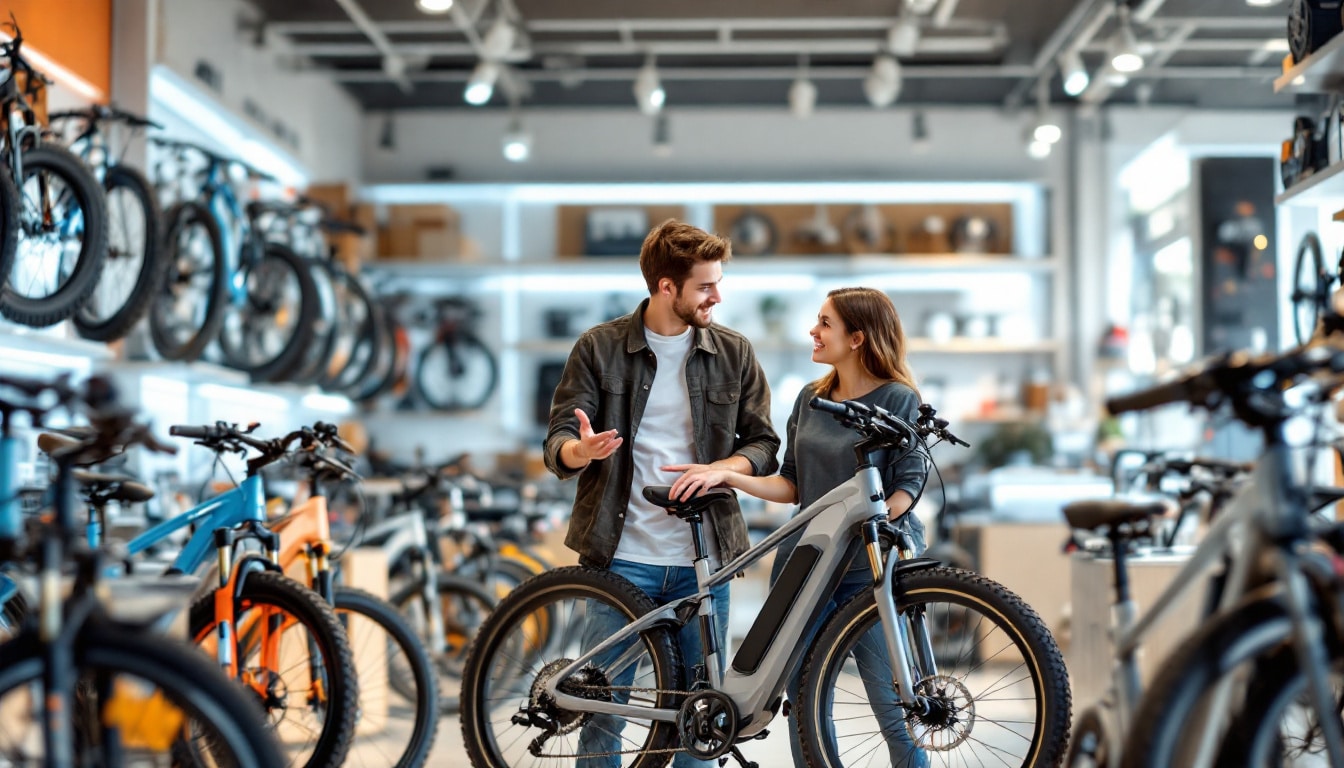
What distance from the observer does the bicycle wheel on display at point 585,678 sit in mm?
2779

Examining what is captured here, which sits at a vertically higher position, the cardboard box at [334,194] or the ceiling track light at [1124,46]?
the ceiling track light at [1124,46]

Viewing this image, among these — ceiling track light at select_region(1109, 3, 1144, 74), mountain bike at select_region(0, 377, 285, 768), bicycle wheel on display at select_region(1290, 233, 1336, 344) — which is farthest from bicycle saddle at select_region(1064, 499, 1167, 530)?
ceiling track light at select_region(1109, 3, 1144, 74)

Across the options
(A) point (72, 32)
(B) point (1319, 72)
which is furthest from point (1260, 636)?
(A) point (72, 32)

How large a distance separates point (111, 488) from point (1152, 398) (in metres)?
2.17

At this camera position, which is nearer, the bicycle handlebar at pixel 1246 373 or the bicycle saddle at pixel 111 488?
the bicycle handlebar at pixel 1246 373

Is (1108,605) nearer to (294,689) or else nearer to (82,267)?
(294,689)

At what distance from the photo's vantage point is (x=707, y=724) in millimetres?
2713

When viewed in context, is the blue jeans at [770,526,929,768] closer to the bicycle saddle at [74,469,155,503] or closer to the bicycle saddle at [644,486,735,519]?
the bicycle saddle at [644,486,735,519]

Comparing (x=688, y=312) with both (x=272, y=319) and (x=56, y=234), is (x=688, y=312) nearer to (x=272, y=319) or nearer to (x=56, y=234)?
(x=56, y=234)

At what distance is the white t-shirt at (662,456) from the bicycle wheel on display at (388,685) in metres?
0.60

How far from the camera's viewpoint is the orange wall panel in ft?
15.5

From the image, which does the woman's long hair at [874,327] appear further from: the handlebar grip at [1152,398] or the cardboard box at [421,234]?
the cardboard box at [421,234]

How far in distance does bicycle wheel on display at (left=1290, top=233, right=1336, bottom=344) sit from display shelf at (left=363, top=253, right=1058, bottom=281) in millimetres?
4058

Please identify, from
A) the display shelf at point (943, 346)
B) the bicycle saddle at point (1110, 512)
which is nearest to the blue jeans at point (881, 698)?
the bicycle saddle at point (1110, 512)
